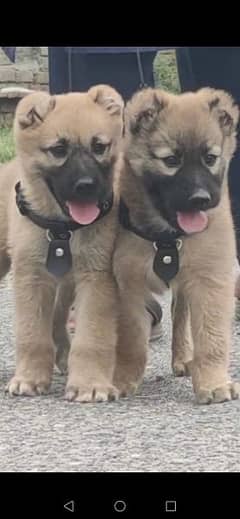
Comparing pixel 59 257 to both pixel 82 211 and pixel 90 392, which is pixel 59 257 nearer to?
pixel 82 211

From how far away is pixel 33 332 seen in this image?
4.41 metres

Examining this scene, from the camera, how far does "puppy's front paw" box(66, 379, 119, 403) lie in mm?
4250

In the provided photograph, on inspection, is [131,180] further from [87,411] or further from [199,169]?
[87,411]

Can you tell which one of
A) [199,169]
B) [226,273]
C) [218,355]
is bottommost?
[218,355]

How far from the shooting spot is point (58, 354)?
4.96m

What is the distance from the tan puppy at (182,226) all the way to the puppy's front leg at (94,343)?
0.08 m

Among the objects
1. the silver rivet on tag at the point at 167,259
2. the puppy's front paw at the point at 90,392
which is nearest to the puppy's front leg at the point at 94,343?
the puppy's front paw at the point at 90,392

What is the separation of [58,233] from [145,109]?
52 centimetres

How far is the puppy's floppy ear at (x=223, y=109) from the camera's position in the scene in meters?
4.31
